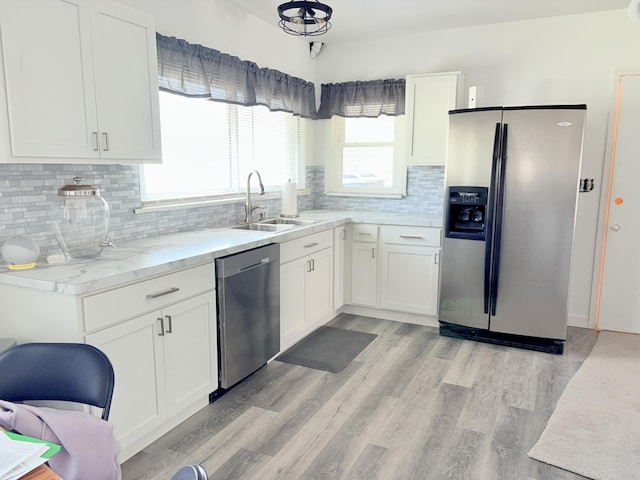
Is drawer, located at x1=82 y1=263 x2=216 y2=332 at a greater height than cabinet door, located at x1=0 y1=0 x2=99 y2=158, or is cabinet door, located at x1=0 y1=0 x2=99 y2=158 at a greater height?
cabinet door, located at x1=0 y1=0 x2=99 y2=158

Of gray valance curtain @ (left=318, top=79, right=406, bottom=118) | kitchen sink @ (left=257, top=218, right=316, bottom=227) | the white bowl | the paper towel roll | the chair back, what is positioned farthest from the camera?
gray valance curtain @ (left=318, top=79, right=406, bottom=118)

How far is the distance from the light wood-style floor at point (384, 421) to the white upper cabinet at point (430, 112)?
1.66 metres

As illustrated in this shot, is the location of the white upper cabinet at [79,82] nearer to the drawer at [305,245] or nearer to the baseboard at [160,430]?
the drawer at [305,245]

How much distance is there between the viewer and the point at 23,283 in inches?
74.7

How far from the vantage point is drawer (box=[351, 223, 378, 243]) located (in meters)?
4.04

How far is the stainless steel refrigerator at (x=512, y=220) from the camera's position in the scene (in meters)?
3.23

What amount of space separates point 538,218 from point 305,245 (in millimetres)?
1684

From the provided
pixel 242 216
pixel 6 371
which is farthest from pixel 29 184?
pixel 242 216

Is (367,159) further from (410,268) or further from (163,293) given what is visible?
(163,293)

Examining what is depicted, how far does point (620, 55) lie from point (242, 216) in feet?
10.6

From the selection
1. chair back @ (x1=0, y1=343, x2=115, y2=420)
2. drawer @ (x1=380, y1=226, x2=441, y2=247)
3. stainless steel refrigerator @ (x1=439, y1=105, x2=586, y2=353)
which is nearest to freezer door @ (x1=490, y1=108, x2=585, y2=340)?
stainless steel refrigerator @ (x1=439, y1=105, x2=586, y2=353)

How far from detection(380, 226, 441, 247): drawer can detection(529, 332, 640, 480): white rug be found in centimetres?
139

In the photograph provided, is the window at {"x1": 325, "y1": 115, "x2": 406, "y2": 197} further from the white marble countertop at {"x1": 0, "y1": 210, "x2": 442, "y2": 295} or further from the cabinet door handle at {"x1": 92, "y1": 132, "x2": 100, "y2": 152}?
the cabinet door handle at {"x1": 92, "y1": 132, "x2": 100, "y2": 152}

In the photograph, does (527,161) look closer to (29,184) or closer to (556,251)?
(556,251)
